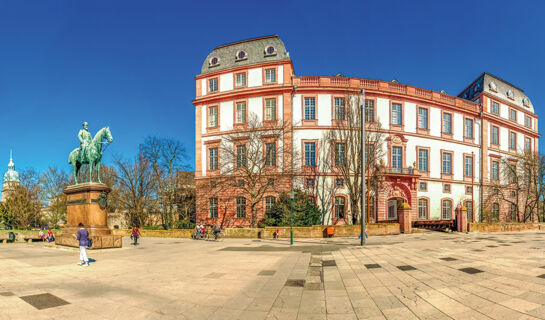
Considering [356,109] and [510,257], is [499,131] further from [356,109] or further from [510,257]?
[510,257]

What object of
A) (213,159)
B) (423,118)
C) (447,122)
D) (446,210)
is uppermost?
(423,118)

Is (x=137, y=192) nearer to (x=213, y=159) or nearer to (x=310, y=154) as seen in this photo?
(x=213, y=159)

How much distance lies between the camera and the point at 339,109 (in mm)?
32531

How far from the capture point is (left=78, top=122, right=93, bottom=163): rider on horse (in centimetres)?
1909

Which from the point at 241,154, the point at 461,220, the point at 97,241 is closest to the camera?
the point at 97,241

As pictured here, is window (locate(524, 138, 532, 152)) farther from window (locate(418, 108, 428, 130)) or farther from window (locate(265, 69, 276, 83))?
window (locate(265, 69, 276, 83))

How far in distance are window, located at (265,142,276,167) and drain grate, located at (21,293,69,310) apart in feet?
72.0

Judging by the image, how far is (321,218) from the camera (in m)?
30.8

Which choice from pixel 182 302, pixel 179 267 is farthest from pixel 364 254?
pixel 182 302

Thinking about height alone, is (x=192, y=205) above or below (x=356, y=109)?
below

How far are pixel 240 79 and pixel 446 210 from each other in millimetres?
31300

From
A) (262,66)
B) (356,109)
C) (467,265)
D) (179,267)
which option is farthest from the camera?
(262,66)

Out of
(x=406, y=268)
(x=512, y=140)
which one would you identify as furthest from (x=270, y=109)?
(x=512, y=140)

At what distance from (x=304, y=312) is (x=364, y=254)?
8.77 metres
